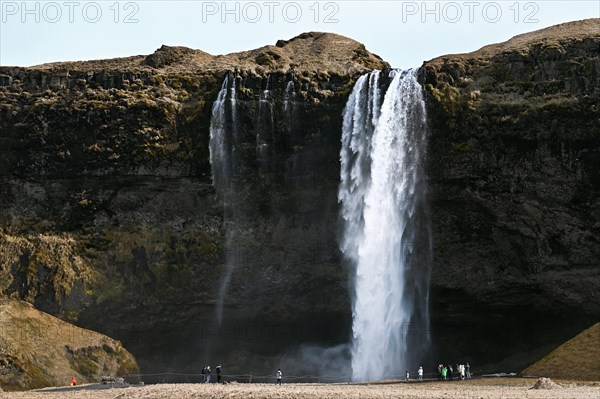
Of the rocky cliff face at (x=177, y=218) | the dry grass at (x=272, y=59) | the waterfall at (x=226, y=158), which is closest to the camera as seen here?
the rocky cliff face at (x=177, y=218)

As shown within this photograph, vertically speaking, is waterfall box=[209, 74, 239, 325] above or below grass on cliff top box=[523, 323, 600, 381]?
above

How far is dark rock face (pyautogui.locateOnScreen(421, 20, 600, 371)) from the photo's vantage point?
217ft

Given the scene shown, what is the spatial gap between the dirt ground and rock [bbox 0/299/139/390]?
3.12 m

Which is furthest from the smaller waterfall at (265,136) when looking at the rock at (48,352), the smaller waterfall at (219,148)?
the rock at (48,352)

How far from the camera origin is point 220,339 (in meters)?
74.4

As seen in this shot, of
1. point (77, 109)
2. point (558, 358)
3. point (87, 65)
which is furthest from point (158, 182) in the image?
point (558, 358)

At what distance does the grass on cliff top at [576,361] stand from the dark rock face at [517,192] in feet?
26.4

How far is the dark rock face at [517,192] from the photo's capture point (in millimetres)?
66250

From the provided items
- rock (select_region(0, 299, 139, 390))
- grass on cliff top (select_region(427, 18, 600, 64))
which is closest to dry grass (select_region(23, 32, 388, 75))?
grass on cliff top (select_region(427, 18, 600, 64))

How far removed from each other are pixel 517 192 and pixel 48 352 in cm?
2873

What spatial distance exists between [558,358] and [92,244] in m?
30.9

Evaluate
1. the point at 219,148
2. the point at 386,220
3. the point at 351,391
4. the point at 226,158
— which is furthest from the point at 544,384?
the point at 219,148

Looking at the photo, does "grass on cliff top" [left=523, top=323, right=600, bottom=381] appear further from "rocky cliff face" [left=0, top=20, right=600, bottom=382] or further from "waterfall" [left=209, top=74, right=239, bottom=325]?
"waterfall" [left=209, top=74, right=239, bottom=325]

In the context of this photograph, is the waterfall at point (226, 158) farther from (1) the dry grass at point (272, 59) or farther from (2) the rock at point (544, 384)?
(2) the rock at point (544, 384)
